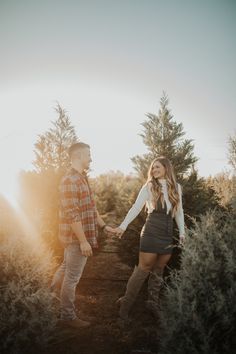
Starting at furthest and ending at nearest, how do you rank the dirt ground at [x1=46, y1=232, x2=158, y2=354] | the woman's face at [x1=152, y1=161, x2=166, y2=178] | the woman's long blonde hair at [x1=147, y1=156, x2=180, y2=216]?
1. the woman's face at [x1=152, y1=161, x2=166, y2=178]
2. the woman's long blonde hair at [x1=147, y1=156, x2=180, y2=216]
3. the dirt ground at [x1=46, y1=232, x2=158, y2=354]

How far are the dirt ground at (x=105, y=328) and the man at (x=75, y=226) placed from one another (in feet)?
0.87

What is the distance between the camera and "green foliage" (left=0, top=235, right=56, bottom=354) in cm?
314

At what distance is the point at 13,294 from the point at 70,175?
165 cm

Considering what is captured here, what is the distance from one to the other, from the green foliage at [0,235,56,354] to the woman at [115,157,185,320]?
1.27 m

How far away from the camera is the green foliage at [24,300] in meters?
3.14

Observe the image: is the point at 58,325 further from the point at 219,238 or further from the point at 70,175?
the point at 219,238

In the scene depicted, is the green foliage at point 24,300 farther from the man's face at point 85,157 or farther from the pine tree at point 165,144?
the pine tree at point 165,144

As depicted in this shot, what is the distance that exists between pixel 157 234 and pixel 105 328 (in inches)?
63.9

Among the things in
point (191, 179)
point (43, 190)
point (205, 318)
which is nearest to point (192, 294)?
point (205, 318)

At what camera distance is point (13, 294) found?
3.27 m

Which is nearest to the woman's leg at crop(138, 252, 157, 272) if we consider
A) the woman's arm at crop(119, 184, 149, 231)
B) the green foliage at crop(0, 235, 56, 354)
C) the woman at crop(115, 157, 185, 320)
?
the woman at crop(115, 157, 185, 320)

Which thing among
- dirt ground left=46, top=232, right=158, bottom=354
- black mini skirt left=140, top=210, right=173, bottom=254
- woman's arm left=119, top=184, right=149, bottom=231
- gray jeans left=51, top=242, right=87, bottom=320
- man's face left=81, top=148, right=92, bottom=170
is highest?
man's face left=81, top=148, right=92, bottom=170

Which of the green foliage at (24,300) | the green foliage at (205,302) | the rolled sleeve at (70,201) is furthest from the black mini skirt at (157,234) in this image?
the green foliage at (24,300)

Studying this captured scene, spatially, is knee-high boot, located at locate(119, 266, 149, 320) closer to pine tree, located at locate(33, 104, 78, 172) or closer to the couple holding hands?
the couple holding hands
